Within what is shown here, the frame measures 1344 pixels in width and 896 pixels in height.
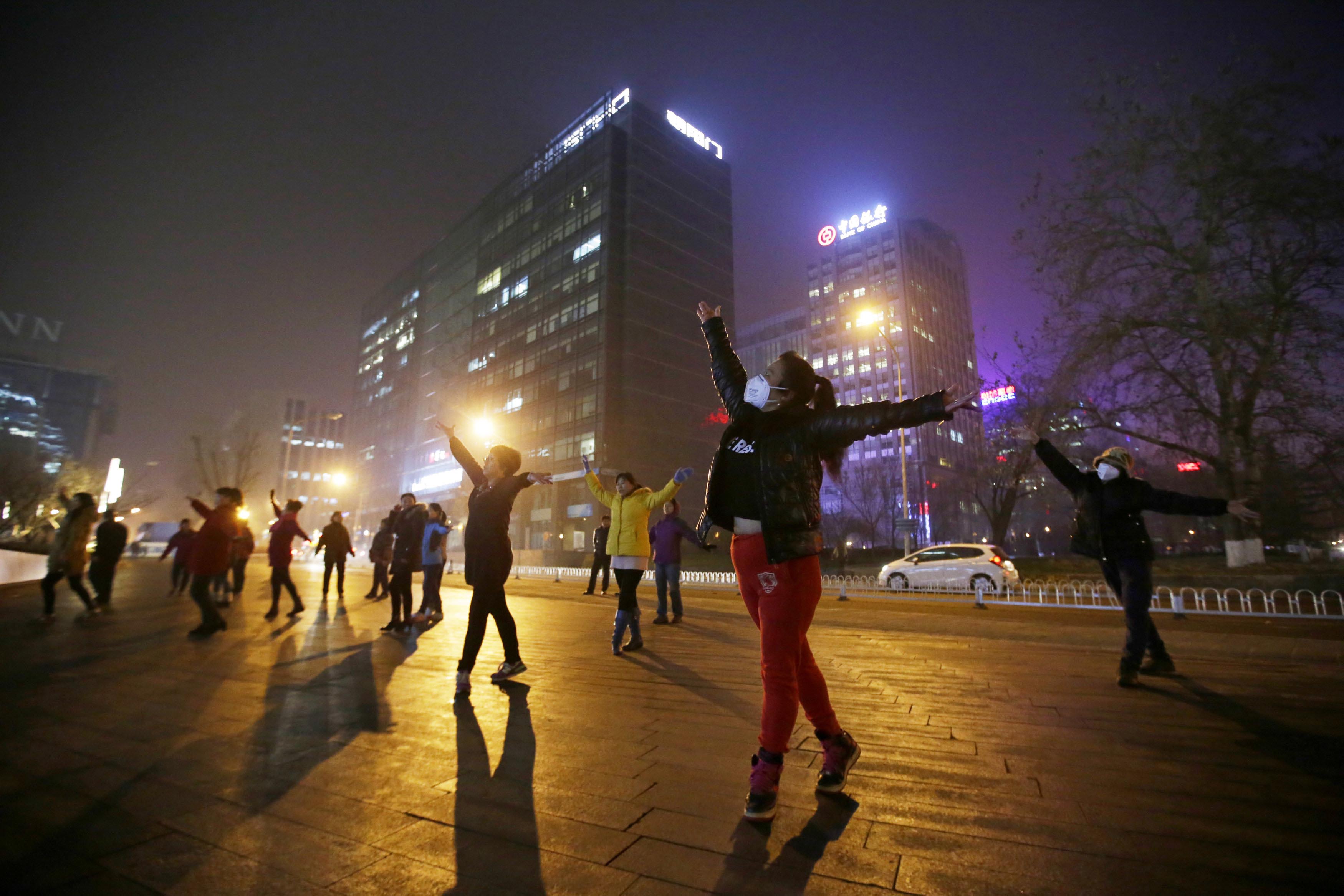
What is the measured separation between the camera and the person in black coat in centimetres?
476

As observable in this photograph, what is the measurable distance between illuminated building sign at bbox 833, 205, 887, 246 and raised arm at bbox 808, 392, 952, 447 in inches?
4521

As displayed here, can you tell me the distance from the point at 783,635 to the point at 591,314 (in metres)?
54.0

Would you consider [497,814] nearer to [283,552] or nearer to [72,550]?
[283,552]

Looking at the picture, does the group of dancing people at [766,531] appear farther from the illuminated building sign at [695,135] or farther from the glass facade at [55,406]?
the glass facade at [55,406]

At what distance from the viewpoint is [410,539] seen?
29.5 ft

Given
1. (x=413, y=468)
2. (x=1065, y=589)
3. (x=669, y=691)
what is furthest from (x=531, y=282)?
(x=669, y=691)

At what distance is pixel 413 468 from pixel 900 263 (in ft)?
275

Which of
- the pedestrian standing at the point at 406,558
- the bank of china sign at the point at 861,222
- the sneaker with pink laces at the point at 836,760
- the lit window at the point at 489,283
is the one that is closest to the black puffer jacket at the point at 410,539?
the pedestrian standing at the point at 406,558

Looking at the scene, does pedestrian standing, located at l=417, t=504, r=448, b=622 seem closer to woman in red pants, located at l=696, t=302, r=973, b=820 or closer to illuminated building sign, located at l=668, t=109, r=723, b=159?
woman in red pants, located at l=696, t=302, r=973, b=820

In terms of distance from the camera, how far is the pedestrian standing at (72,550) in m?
9.01

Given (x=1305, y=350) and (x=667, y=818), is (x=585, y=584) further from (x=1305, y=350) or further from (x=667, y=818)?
(x=1305, y=350)

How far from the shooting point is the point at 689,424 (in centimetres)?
5666

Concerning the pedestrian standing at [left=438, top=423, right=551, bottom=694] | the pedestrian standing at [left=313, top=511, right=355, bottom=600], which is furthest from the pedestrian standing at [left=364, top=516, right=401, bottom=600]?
the pedestrian standing at [left=438, top=423, right=551, bottom=694]

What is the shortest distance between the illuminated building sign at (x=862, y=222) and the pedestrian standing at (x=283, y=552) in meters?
112
